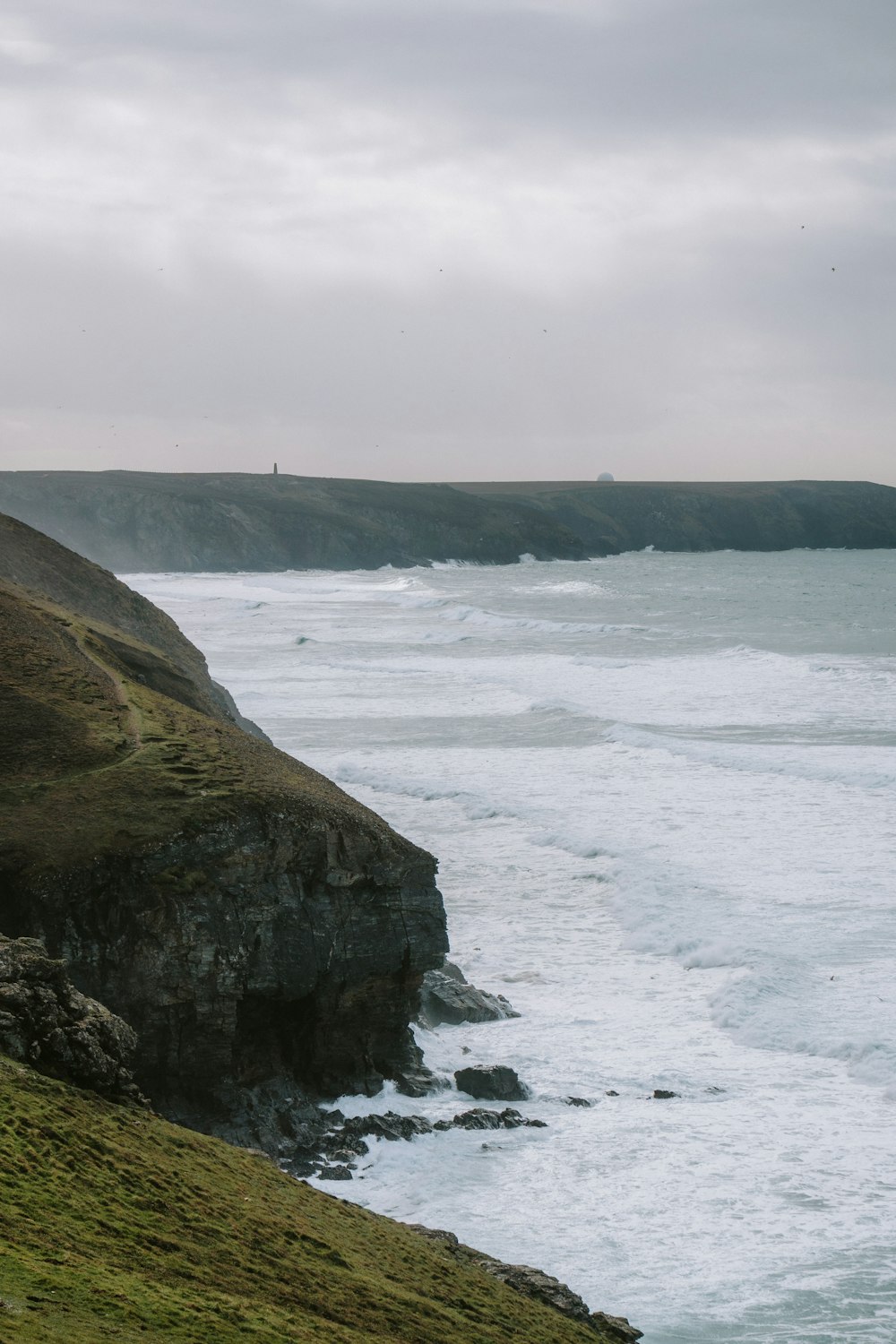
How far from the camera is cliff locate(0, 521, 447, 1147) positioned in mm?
10211

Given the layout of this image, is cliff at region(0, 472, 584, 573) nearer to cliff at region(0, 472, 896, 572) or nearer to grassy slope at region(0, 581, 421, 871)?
cliff at region(0, 472, 896, 572)

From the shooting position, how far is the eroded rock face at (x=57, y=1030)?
6.94 metres

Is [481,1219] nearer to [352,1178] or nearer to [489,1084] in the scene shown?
[352,1178]

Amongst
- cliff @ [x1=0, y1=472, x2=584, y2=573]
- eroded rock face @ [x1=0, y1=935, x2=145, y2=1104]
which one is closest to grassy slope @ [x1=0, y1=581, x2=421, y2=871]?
eroded rock face @ [x1=0, y1=935, x2=145, y2=1104]

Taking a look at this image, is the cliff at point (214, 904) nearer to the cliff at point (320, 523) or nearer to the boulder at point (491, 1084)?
the boulder at point (491, 1084)

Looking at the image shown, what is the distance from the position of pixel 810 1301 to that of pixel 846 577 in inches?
4348

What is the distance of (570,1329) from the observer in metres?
6.86

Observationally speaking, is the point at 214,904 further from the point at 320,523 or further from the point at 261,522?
the point at 320,523

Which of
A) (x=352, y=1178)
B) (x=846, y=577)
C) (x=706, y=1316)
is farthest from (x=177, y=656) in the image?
(x=846, y=577)

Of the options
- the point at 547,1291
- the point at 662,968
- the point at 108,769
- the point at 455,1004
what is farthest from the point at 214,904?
the point at 662,968

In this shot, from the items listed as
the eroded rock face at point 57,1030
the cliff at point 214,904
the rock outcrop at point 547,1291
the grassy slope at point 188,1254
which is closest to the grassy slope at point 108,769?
the cliff at point 214,904

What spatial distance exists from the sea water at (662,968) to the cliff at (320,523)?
Answer: 101667 millimetres

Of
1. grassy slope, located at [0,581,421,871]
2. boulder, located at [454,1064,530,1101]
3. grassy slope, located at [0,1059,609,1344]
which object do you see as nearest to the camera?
grassy slope, located at [0,1059,609,1344]

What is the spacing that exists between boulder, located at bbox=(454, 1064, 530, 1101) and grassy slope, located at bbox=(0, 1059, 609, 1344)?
3602 mm
